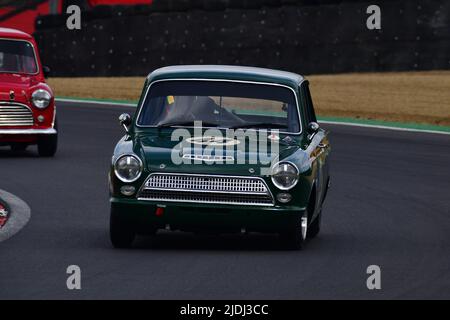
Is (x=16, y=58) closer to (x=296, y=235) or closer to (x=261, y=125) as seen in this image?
(x=261, y=125)

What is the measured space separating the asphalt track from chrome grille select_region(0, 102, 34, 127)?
630mm

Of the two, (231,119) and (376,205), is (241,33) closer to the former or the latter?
(376,205)

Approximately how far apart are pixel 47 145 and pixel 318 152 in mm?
8259

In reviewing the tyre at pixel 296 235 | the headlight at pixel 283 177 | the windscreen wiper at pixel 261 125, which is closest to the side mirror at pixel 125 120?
the windscreen wiper at pixel 261 125

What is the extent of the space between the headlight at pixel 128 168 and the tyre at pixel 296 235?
4.07 ft

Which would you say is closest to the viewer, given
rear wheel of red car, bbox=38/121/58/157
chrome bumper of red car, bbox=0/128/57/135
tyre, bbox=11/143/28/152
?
chrome bumper of red car, bbox=0/128/57/135

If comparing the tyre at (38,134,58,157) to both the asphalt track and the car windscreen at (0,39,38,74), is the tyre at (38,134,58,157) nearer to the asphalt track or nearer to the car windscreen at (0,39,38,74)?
the asphalt track

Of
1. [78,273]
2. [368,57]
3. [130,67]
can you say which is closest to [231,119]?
[78,273]

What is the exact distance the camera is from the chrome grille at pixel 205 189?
11094mm

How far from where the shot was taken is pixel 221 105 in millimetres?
12211

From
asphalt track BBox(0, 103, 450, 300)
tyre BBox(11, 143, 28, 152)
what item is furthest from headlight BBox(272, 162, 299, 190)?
tyre BBox(11, 143, 28, 152)

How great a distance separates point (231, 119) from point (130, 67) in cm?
2010

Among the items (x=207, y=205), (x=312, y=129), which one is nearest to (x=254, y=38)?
(x=312, y=129)

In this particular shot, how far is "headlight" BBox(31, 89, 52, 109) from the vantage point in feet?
64.6
